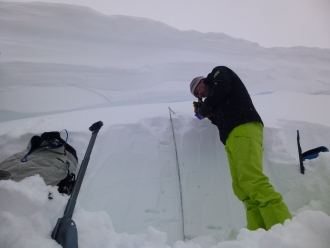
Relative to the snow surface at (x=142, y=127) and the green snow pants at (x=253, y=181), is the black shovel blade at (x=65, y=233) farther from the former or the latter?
the green snow pants at (x=253, y=181)

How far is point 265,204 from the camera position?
1131 millimetres

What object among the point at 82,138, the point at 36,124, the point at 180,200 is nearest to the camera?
the point at 180,200

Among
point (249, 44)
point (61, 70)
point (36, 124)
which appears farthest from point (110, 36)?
point (249, 44)

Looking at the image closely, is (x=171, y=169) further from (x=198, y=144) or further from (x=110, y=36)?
(x=110, y=36)

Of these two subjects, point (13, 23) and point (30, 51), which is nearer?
point (30, 51)

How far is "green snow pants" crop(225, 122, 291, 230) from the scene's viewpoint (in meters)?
1.08

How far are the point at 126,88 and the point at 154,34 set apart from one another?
5.81 feet

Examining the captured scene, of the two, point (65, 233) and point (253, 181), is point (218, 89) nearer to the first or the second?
point (253, 181)

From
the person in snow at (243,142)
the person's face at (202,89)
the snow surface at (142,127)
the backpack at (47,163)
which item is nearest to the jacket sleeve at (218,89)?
the person in snow at (243,142)

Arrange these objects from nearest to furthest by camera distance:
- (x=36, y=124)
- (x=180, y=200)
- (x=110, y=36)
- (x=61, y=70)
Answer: (x=180, y=200)
(x=36, y=124)
(x=61, y=70)
(x=110, y=36)

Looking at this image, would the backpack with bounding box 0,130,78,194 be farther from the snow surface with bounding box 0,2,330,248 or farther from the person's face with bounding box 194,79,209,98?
the person's face with bounding box 194,79,209,98

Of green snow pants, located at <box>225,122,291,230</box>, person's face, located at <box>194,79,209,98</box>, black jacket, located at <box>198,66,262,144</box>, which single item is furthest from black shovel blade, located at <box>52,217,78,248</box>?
person's face, located at <box>194,79,209,98</box>

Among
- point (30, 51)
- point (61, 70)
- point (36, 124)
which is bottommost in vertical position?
point (36, 124)

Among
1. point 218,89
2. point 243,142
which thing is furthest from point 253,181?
point 218,89
